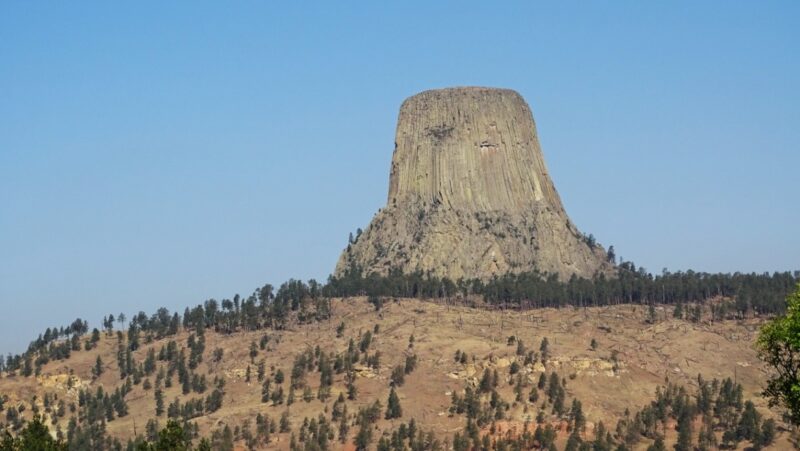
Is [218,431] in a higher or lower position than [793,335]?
lower

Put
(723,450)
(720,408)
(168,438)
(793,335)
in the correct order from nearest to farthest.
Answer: (793,335) < (168,438) < (723,450) < (720,408)

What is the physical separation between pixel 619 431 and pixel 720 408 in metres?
17.2

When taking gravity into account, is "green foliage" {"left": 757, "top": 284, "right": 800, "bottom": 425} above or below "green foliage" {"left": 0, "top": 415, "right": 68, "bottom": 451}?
above

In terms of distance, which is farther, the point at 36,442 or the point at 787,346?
the point at 36,442

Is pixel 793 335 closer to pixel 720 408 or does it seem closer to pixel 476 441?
pixel 476 441

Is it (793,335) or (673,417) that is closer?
(793,335)

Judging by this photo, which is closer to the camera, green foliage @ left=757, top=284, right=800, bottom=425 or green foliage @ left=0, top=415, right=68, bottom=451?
green foliage @ left=757, top=284, right=800, bottom=425

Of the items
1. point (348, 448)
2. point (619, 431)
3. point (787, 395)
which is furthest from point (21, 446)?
point (619, 431)

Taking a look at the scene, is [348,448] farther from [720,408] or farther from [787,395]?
[787,395]

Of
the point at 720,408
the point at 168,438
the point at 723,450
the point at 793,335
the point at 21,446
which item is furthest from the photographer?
the point at 720,408

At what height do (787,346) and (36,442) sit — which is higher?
(787,346)

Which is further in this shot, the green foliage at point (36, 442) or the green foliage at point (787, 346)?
the green foliage at point (36, 442)

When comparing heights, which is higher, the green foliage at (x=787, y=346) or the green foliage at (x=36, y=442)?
the green foliage at (x=787, y=346)

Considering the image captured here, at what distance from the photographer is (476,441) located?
7333 inches
